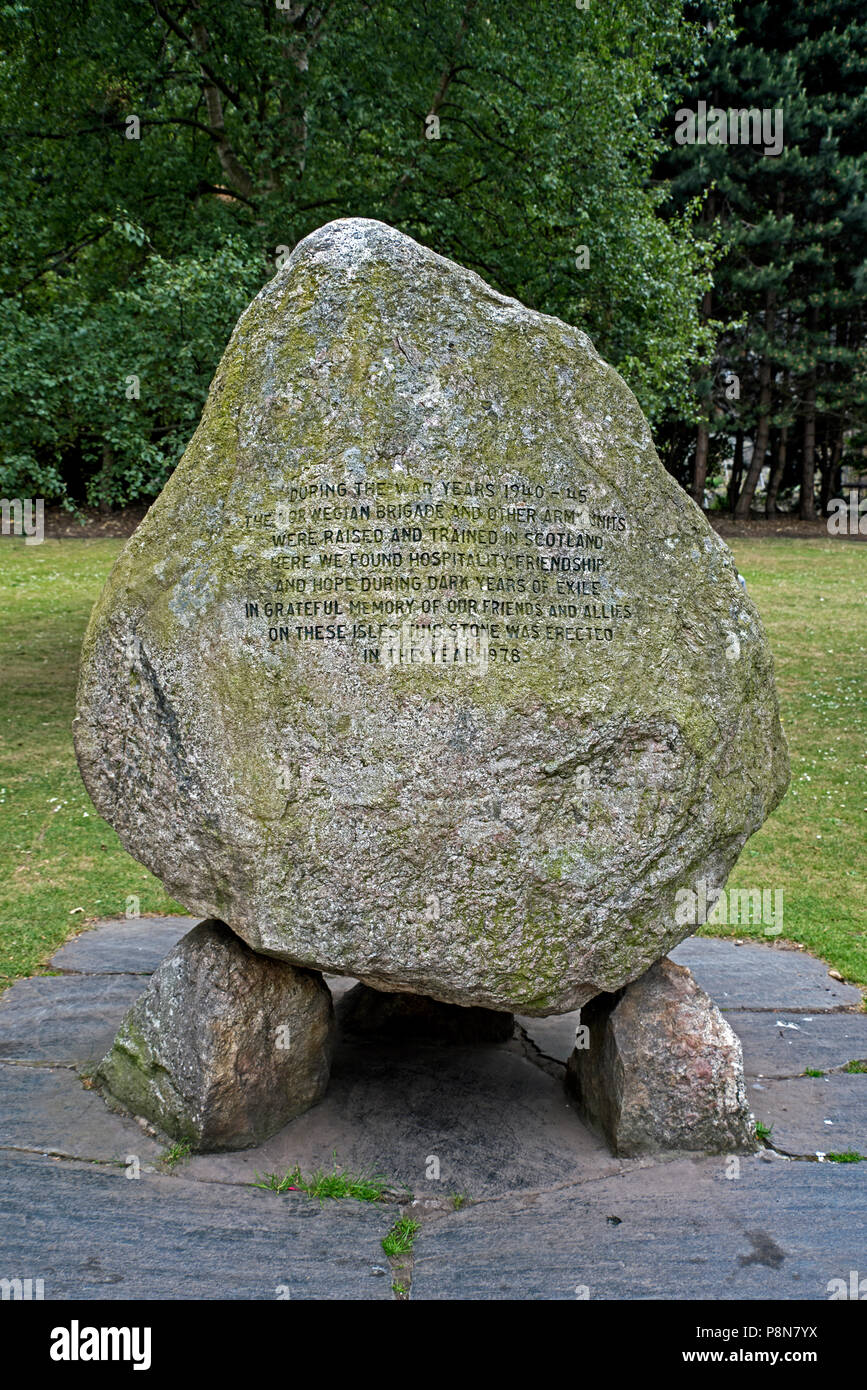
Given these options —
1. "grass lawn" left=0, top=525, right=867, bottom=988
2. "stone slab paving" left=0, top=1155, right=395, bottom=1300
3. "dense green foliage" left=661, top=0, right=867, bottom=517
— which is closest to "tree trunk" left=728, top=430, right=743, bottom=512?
"dense green foliage" left=661, top=0, right=867, bottom=517

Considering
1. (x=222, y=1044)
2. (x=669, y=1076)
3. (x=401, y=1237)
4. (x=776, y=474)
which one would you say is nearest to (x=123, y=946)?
(x=222, y=1044)

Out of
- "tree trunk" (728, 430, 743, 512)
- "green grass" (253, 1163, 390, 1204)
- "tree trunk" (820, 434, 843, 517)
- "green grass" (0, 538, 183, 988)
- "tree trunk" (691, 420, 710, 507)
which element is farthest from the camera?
"tree trunk" (820, 434, 843, 517)

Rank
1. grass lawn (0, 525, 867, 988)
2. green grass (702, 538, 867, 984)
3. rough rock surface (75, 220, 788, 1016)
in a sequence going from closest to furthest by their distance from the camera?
rough rock surface (75, 220, 788, 1016) → grass lawn (0, 525, 867, 988) → green grass (702, 538, 867, 984)

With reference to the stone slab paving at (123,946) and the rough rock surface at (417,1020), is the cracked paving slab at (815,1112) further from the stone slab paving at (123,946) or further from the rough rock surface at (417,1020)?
the stone slab paving at (123,946)

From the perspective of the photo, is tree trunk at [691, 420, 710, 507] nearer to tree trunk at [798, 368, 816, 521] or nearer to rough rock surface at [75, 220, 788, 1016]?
tree trunk at [798, 368, 816, 521]

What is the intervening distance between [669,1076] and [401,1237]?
4.34 ft

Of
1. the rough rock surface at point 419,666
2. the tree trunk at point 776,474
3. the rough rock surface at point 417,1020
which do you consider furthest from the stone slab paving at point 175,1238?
the tree trunk at point 776,474

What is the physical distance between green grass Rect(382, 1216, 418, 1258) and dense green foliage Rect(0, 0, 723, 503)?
8.77 meters

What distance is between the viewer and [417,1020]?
606 centimetres

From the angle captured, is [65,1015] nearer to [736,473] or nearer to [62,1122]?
[62,1122]

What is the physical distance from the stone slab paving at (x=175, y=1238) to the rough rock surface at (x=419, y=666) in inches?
37.9

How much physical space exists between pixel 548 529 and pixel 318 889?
1.73m

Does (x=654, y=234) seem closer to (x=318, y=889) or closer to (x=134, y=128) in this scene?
(x=134, y=128)

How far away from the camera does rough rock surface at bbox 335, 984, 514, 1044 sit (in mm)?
5965
